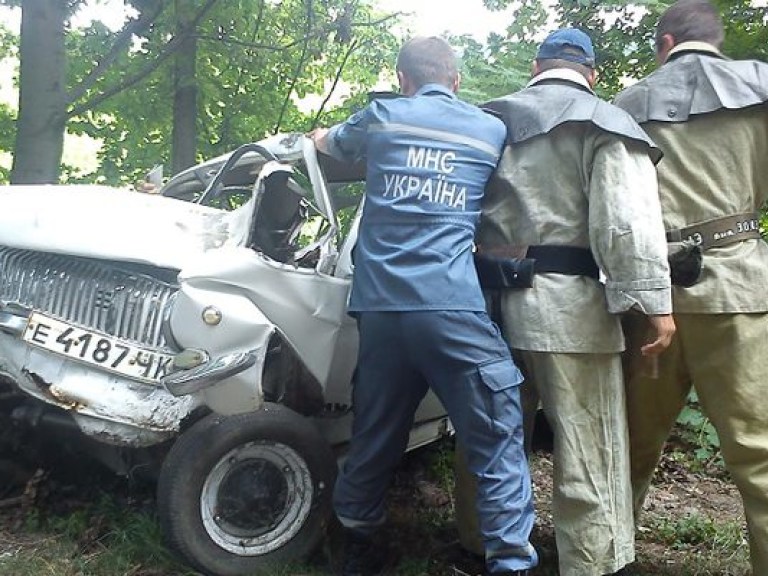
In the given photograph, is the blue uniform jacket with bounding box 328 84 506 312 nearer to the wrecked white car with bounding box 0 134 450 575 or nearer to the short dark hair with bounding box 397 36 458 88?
the short dark hair with bounding box 397 36 458 88

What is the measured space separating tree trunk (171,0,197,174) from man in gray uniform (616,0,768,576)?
495 centimetres

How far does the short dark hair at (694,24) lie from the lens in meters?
3.25

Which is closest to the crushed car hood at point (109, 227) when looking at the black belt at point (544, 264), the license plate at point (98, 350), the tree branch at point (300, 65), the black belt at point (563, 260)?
the license plate at point (98, 350)

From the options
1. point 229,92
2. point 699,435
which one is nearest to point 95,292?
point 699,435

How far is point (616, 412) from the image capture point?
302 centimetres

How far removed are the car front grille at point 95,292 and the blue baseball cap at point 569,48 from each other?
1691mm

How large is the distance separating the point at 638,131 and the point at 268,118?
19.8ft

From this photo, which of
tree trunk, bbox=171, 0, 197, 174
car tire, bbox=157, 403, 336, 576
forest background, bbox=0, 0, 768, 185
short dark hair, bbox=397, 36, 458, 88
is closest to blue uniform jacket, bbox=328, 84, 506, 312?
short dark hair, bbox=397, 36, 458, 88

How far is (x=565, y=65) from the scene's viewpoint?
3217mm

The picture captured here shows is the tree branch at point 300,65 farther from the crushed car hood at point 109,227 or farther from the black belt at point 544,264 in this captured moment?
the black belt at point 544,264

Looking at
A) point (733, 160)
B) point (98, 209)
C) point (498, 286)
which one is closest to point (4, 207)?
point (98, 209)

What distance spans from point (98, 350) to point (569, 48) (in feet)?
6.83

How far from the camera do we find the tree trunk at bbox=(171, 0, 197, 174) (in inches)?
285

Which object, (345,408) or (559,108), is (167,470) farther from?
(559,108)
